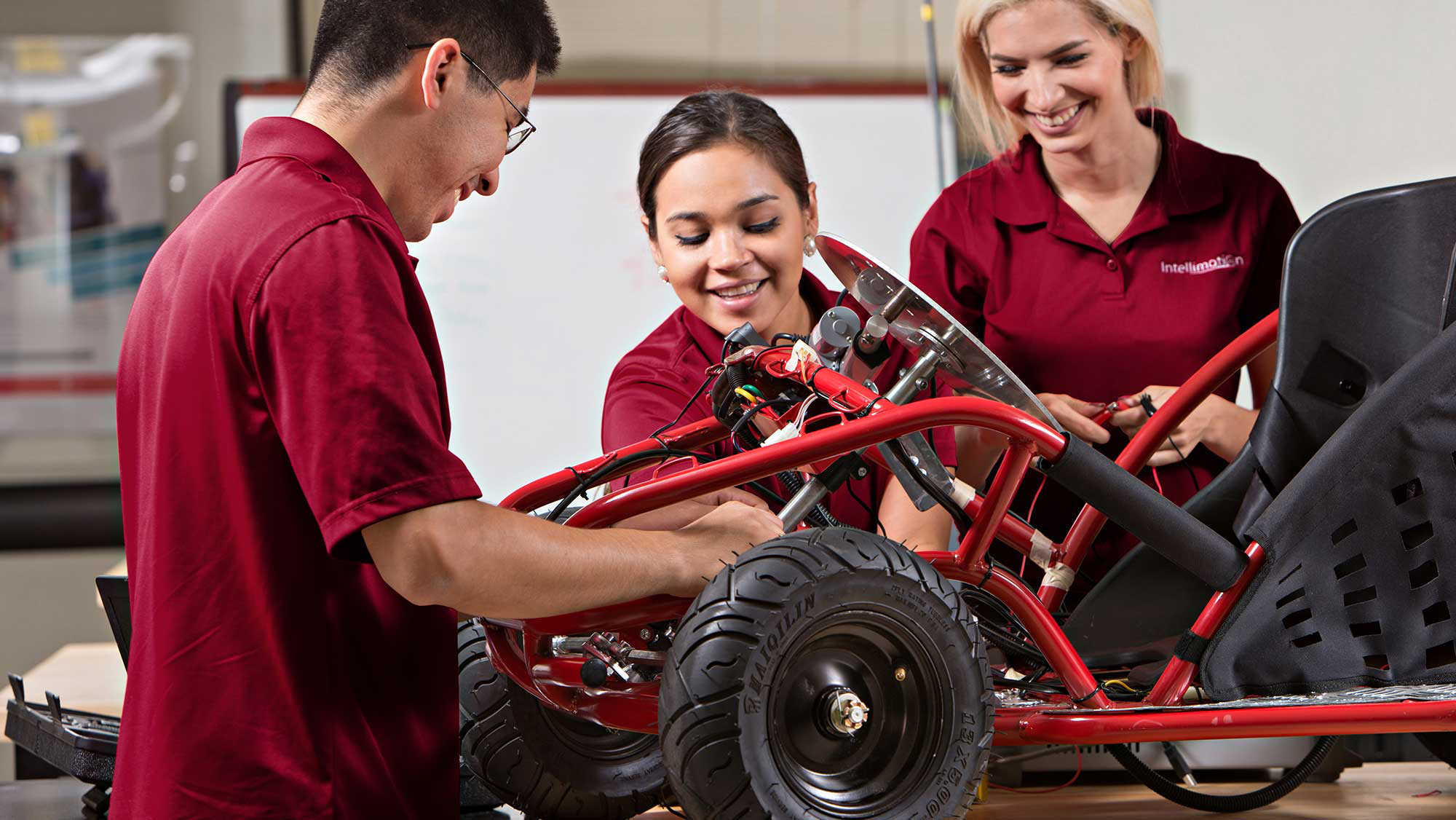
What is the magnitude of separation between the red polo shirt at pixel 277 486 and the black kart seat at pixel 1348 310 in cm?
93

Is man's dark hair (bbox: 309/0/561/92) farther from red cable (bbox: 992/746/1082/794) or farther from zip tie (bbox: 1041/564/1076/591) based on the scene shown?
red cable (bbox: 992/746/1082/794)

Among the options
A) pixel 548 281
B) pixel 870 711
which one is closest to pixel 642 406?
pixel 870 711

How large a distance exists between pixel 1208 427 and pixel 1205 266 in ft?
0.74

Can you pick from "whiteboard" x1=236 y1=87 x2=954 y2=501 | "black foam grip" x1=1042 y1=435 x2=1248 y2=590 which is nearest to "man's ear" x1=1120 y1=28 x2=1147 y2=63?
"black foam grip" x1=1042 y1=435 x2=1248 y2=590

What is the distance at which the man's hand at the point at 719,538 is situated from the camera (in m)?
1.12

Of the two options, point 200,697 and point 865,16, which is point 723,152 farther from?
point 865,16

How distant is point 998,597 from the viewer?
4.28 ft

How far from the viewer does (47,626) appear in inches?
158

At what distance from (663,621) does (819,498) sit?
0.20m

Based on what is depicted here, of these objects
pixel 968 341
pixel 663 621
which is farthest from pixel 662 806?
pixel 968 341

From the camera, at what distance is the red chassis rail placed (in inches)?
45.5

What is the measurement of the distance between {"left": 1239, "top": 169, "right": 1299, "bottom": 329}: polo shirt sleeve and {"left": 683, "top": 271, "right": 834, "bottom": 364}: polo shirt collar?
23.0 inches

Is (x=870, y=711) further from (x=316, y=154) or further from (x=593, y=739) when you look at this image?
(x=316, y=154)

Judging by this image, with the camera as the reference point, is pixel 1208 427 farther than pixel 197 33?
No
